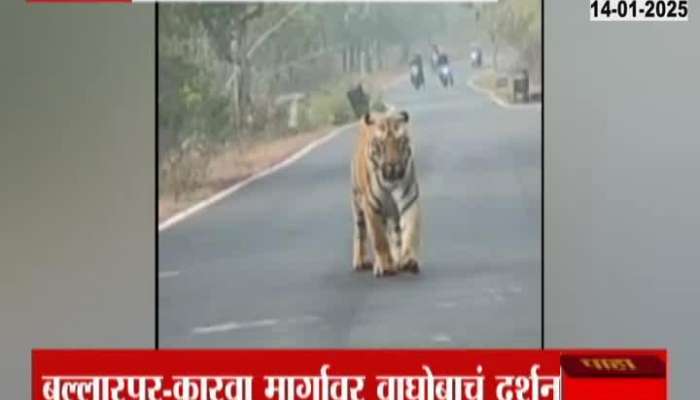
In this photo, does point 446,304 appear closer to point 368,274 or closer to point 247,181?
point 368,274

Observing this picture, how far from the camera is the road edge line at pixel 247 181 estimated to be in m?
1.96

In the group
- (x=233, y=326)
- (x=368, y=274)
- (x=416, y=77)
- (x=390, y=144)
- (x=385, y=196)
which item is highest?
(x=416, y=77)

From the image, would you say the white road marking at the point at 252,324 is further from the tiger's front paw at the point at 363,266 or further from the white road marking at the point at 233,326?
the tiger's front paw at the point at 363,266

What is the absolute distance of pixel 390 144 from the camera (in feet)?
6.47

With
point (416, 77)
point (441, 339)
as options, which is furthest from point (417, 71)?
point (441, 339)

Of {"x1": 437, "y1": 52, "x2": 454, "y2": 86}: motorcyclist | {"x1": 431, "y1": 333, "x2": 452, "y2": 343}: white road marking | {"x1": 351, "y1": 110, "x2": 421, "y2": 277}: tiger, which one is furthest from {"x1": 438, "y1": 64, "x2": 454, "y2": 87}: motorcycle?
{"x1": 431, "y1": 333, "x2": 452, "y2": 343}: white road marking

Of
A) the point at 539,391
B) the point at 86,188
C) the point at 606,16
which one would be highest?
the point at 606,16

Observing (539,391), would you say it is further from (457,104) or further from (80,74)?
(80,74)

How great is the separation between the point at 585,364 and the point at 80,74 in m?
1.27

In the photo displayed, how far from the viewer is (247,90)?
1.96 m

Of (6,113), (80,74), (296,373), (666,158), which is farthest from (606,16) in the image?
(6,113)

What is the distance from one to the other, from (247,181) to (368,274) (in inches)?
13.2

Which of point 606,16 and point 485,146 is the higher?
point 606,16

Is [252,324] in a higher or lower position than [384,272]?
lower
